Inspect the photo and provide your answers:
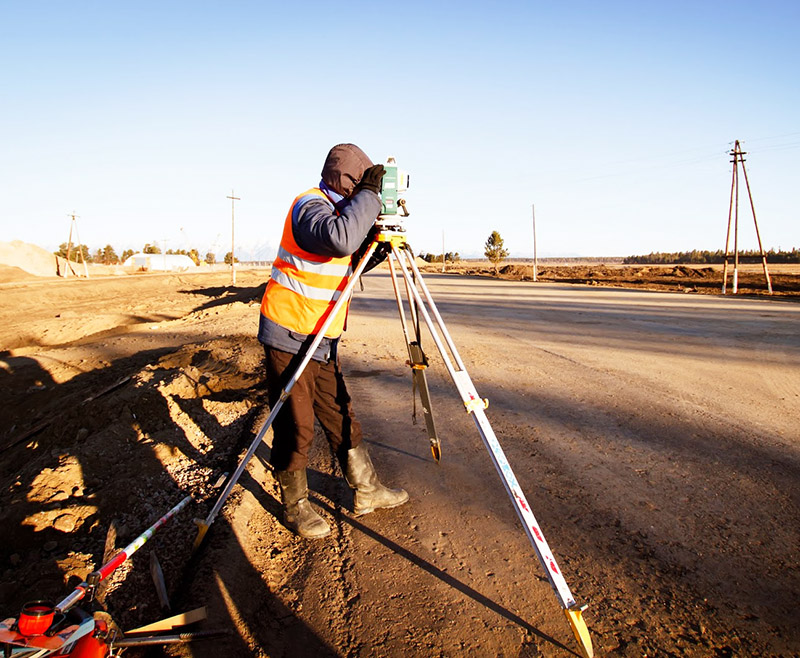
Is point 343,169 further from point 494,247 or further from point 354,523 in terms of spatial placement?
point 494,247

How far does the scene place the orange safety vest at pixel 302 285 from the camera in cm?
277

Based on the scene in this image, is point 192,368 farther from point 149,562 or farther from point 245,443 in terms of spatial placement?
point 149,562

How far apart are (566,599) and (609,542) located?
917 mm

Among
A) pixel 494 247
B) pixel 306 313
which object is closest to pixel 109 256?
pixel 494 247

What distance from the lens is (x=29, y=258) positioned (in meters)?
46.3

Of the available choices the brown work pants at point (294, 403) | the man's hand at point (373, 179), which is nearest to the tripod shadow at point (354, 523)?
the brown work pants at point (294, 403)

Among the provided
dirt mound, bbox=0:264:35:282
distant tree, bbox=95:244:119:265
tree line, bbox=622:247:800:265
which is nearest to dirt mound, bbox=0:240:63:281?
dirt mound, bbox=0:264:35:282

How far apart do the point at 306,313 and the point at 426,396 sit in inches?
37.1

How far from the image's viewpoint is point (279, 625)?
2258mm

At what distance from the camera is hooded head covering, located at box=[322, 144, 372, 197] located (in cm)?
283

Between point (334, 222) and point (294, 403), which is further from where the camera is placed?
point (294, 403)

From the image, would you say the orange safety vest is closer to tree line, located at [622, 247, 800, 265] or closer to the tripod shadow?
the tripod shadow

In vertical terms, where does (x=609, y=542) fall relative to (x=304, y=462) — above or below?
below

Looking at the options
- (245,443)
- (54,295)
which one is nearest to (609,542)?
(245,443)
